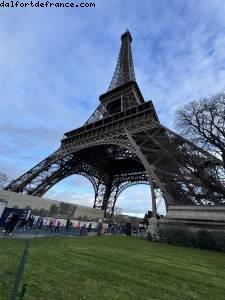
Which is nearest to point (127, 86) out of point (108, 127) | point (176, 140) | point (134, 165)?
point (108, 127)

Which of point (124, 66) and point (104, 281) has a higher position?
point (124, 66)

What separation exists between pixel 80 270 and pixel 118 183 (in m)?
44.4

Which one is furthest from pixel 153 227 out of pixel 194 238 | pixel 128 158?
pixel 128 158

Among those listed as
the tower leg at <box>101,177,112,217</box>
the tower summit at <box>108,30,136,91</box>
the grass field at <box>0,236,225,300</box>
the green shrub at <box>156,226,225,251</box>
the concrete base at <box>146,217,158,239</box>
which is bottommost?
the grass field at <box>0,236,225,300</box>

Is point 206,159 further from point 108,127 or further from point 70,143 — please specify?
point 70,143

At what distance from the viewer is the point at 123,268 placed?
7949 mm

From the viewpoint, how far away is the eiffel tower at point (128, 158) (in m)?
23.1

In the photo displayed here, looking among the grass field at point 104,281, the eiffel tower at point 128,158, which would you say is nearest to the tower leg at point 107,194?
the eiffel tower at point 128,158

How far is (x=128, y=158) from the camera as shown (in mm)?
44656

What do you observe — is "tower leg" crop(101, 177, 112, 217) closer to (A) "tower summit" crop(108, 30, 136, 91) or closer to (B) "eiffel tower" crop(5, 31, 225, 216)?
(B) "eiffel tower" crop(5, 31, 225, 216)

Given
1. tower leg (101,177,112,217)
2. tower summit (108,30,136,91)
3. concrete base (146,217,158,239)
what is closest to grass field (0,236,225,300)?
concrete base (146,217,158,239)

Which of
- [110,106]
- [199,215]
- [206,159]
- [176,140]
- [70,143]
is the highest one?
[110,106]

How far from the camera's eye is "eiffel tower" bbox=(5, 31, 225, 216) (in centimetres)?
2312

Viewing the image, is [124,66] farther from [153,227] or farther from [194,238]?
[194,238]
